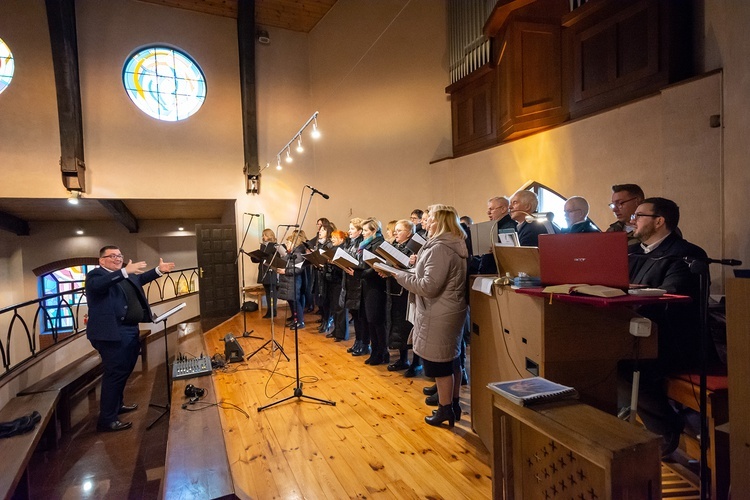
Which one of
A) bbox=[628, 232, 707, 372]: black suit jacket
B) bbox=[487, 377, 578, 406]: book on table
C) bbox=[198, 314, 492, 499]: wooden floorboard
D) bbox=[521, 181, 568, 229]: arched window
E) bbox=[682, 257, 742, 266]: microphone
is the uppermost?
bbox=[521, 181, 568, 229]: arched window

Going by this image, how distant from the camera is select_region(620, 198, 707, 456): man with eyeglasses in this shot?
183 cm

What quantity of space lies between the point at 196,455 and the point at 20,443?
4.49ft

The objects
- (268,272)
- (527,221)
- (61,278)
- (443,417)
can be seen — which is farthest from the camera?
(61,278)

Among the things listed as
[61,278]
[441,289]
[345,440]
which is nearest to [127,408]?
[345,440]

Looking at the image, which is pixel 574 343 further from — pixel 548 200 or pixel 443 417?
pixel 548 200

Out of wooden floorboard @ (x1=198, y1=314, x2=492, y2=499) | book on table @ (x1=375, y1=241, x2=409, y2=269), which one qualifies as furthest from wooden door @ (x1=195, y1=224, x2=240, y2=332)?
book on table @ (x1=375, y1=241, x2=409, y2=269)

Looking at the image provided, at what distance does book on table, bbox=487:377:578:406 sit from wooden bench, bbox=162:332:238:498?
130 cm

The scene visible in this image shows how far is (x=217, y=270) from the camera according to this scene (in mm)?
7730

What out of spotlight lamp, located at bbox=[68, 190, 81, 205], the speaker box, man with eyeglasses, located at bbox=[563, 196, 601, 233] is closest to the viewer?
man with eyeglasses, located at bbox=[563, 196, 601, 233]

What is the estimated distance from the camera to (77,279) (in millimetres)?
9234

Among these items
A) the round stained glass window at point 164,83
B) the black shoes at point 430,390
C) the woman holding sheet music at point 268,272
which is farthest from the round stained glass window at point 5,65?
the black shoes at point 430,390

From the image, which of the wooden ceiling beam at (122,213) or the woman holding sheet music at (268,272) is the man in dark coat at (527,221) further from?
the wooden ceiling beam at (122,213)

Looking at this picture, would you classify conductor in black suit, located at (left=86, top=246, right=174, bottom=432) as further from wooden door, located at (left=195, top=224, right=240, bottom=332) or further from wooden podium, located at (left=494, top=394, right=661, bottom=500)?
wooden door, located at (left=195, top=224, right=240, bottom=332)

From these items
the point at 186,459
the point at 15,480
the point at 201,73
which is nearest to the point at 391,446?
the point at 186,459
